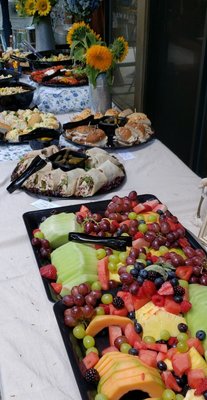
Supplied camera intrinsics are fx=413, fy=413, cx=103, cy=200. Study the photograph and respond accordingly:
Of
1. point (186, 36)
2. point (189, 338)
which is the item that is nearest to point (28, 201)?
point (189, 338)

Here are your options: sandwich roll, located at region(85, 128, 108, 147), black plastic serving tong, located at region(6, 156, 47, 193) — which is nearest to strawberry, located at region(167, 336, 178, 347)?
black plastic serving tong, located at region(6, 156, 47, 193)

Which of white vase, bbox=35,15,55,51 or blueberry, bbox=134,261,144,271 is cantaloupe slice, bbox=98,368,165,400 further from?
white vase, bbox=35,15,55,51

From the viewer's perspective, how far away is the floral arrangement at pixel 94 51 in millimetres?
1698

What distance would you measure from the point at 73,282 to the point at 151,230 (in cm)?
24

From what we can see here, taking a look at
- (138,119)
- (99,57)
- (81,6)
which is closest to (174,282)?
(138,119)

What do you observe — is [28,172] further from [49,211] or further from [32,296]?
[32,296]

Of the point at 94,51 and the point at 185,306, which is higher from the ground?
the point at 94,51

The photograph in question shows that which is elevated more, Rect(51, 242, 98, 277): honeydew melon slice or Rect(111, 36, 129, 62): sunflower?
Rect(111, 36, 129, 62): sunflower

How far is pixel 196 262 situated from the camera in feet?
2.66

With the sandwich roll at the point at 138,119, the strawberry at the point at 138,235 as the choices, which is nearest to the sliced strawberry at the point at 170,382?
the strawberry at the point at 138,235

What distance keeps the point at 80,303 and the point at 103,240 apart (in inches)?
7.7

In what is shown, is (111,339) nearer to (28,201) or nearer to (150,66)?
(28,201)

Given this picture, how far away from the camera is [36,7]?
7.66 ft

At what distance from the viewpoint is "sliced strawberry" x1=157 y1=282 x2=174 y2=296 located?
71 cm
